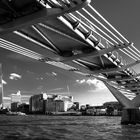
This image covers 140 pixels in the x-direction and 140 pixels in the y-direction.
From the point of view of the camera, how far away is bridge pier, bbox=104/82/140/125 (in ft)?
188

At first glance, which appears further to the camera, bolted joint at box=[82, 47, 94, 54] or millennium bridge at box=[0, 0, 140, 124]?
bolted joint at box=[82, 47, 94, 54]

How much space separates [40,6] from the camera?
67.1 feet

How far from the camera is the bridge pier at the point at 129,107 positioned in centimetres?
5733

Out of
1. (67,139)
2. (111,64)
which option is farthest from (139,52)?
(67,139)

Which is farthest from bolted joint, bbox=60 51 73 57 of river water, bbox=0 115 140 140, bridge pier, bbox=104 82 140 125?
bridge pier, bbox=104 82 140 125

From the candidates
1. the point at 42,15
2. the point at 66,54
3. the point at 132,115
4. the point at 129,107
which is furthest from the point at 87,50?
the point at 132,115

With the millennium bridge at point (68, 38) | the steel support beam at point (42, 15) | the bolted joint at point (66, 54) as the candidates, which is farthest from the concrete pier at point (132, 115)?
the steel support beam at point (42, 15)

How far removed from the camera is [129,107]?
192ft

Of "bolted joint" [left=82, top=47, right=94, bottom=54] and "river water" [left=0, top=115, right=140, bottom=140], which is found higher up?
"bolted joint" [left=82, top=47, right=94, bottom=54]

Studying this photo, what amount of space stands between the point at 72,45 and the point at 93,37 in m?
4.20

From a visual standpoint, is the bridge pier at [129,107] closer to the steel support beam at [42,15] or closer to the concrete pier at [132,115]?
the concrete pier at [132,115]

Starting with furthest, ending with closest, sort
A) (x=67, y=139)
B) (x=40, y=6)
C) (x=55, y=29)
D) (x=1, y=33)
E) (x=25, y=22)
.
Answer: (x=67, y=139) < (x=55, y=29) < (x=1, y=33) < (x=25, y=22) < (x=40, y=6)

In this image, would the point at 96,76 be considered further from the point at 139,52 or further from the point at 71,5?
the point at 71,5

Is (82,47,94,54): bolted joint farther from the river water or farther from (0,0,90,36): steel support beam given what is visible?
(0,0,90,36): steel support beam
